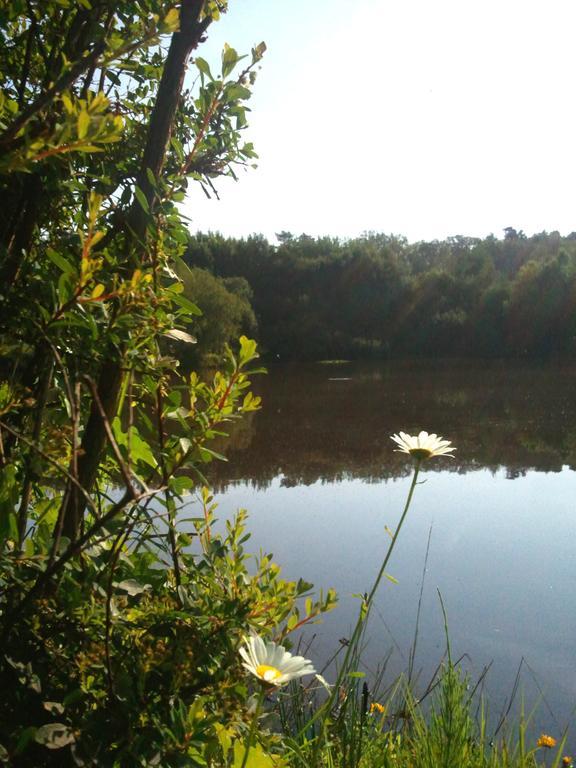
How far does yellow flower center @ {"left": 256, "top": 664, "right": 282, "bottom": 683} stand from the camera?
58 cm

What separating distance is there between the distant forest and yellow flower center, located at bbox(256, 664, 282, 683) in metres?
15.4

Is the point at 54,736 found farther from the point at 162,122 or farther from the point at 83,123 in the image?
the point at 162,122

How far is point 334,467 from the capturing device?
193 inches

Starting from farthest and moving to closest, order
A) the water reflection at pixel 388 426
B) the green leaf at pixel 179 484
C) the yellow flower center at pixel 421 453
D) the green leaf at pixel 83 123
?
1. the water reflection at pixel 388 426
2. the yellow flower center at pixel 421 453
3. the green leaf at pixel 179 484
4. the green leaf at pixel 83 123

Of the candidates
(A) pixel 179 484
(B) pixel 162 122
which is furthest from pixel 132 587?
(B) pixel 162 122

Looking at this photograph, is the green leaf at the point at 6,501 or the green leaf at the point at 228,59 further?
the green leaf at the point at 228,59

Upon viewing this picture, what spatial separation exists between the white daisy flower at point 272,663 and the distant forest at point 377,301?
15330 mm

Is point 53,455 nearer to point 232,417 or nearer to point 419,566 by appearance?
point 232,417

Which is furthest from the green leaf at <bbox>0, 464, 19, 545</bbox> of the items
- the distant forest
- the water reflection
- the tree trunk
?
the distant forest

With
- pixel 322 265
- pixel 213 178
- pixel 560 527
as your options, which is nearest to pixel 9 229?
pixel 213 178

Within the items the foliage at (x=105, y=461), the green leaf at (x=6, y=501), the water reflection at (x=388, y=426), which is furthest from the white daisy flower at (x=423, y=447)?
the water reflection at (x=388, y=426)

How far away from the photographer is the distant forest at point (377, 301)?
19.2 meters

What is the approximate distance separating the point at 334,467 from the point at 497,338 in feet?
51.6

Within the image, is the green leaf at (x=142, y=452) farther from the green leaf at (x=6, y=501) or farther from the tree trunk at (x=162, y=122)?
the green leaf at (x=6, y=501)
